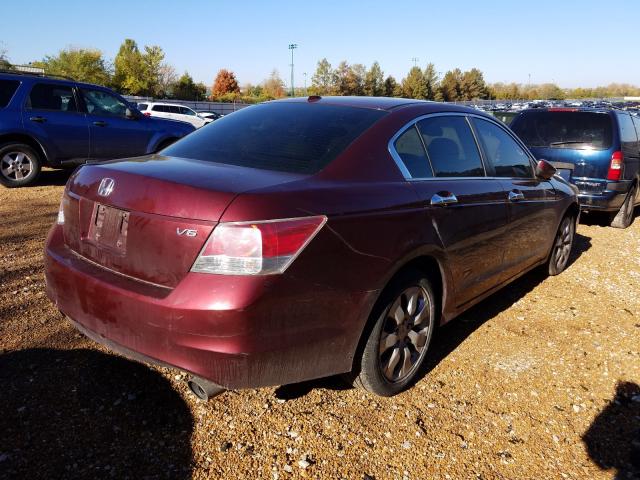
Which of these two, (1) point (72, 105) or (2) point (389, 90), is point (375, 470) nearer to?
(1) point (72, 105)

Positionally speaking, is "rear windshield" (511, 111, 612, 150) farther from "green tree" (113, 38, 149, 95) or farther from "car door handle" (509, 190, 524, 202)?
"green tree" (113, 38, 149, 95)

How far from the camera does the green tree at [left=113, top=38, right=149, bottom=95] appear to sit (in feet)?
200

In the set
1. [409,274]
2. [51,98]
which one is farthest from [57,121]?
[409,274]

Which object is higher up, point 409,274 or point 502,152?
point 502,152

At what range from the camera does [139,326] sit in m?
2.26

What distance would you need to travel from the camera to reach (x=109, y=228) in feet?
8.08

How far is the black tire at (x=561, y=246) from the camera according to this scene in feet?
17.4

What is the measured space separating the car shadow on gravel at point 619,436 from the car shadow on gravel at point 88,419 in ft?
6.80

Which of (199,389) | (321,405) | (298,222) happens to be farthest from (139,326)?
(321,405)

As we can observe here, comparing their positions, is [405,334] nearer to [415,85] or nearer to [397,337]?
[397,337]

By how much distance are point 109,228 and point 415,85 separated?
279 ft

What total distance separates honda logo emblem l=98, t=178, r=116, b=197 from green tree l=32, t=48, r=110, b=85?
62204 millimetres

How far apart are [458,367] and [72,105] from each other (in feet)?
26.5

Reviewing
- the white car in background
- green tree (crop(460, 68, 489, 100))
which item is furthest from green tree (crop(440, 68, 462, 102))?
the white car in background
